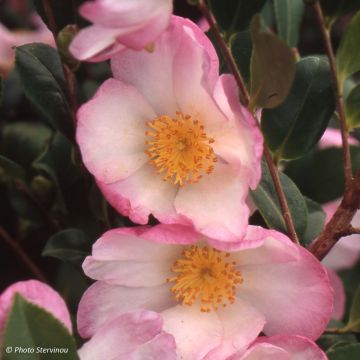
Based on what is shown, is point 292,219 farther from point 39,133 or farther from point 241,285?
point 39,133

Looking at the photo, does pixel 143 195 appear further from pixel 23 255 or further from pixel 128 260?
pixel 23 255

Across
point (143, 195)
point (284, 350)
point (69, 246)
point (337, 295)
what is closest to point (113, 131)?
point (143, 195)

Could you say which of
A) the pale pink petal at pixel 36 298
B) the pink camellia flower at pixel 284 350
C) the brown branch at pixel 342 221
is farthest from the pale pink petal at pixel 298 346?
the pale pink petal at pixel 36 298

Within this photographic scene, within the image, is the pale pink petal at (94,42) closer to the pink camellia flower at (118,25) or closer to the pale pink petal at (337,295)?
the pink camellia flower at (118,25)

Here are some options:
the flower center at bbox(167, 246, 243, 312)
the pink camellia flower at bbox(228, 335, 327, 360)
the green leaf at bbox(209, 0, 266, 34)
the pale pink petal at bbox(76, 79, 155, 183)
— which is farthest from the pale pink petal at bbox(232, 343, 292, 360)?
the green leaf at bbox(209, 0, 266, 34)

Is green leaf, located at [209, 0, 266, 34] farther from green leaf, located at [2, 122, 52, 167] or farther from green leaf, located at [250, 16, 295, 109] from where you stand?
green leaf, located at [2, 122, 52, 167]

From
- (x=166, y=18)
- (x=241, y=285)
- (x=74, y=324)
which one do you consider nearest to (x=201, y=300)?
(x=241, y=285)
